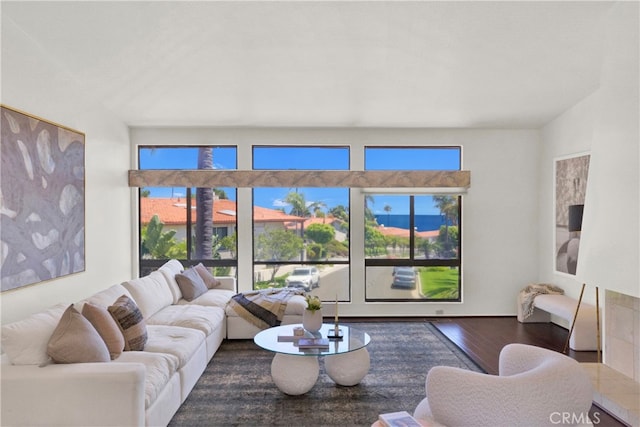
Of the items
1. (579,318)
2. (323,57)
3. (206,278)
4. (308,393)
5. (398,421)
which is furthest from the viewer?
(206,278)

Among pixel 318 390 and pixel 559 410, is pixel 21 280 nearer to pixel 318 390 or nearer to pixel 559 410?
pixel 318 390

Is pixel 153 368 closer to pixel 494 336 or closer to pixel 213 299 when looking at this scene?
pixel 213 299

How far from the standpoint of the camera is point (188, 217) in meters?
6.25

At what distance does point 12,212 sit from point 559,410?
4.00 meters

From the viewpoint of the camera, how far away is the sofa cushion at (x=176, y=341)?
3.28 meters

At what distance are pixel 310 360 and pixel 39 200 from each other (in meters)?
2.85

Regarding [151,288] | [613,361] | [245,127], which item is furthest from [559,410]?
[245,127]

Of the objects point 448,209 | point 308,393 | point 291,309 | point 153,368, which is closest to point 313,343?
point 308,393

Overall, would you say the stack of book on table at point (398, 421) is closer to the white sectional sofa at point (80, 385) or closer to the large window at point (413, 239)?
the white sectional sofa at point (80, 385)

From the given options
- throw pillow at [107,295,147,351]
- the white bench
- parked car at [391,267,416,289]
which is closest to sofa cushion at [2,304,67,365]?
throw pillow at [107,295,147,351]

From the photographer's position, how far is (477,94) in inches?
197

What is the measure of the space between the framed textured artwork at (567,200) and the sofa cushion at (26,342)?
219 inches

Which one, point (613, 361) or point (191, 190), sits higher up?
point (191, 190)

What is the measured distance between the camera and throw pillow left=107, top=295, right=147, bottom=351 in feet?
10.5
